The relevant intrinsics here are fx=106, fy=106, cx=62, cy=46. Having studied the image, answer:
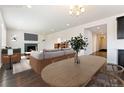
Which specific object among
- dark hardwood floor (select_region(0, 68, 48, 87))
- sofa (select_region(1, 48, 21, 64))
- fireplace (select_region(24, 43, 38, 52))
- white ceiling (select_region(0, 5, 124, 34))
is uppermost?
white ceiling (select_region(0, 5, 124, 34))

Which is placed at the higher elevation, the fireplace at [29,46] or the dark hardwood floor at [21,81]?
the fireplace at [29,46]

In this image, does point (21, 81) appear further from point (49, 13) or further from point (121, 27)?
point (121, 27)

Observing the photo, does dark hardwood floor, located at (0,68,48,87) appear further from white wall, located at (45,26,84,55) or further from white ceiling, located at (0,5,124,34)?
white wall, located at (45,26,84,55)

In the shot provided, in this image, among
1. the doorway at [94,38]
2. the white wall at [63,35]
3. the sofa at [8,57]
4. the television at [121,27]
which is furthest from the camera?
the white wall at [63,35]

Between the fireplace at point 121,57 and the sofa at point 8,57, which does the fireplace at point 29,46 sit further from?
the fireplace at point 121,57

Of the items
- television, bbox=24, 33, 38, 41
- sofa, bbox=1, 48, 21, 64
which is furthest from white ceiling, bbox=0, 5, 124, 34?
television, bbox=24, 33, 38, 41

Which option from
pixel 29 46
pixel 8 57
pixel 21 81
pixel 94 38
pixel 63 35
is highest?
pixel 63 35

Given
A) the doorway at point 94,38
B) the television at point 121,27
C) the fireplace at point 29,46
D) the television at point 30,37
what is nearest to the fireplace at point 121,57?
the television at point 121,27

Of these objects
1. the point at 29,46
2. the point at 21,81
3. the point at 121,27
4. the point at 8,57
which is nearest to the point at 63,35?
the point at 29,46

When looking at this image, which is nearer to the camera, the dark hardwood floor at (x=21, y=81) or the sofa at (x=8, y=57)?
the dark hardwood floor at (x=21, y=81)

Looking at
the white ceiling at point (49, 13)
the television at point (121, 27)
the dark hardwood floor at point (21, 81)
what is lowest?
the dark hardwood floor at point (21, 81)

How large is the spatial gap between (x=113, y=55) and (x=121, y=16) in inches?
65.8
